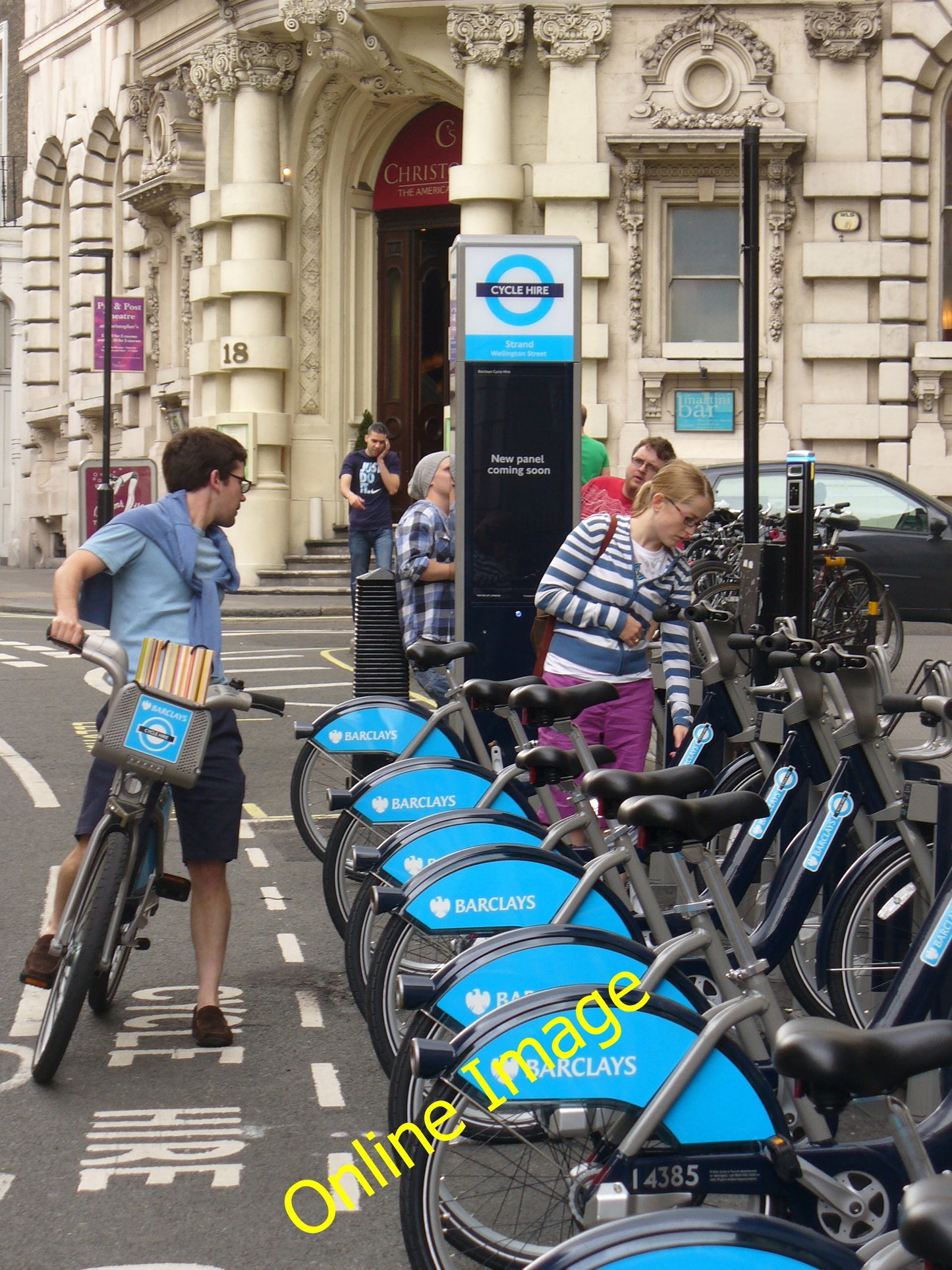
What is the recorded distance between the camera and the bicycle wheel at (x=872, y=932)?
4695 mm

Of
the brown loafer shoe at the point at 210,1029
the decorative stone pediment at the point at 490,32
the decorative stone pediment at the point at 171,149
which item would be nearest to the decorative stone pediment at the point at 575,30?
the decorative stone pediment at the point at 490,32

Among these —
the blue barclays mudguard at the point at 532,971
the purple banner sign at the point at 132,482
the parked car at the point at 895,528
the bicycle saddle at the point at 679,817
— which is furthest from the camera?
the purple banner sign at the point at 132,482

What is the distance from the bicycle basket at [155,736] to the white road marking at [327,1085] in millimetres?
903

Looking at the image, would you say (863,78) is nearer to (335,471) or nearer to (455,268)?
(335,471)

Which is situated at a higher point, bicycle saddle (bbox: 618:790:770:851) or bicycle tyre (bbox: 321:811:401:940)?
bicycle saddle (bbox: 618:790:770:851)

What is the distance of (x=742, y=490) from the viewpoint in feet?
53.7

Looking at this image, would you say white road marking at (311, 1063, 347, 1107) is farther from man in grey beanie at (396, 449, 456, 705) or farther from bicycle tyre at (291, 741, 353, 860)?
man in grey beanie at (396, 449, 456, 705)

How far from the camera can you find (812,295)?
2059 centimetres

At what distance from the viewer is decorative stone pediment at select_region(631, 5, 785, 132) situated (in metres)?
20.4

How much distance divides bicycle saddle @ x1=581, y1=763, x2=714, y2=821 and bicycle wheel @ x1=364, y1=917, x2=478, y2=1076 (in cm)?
89

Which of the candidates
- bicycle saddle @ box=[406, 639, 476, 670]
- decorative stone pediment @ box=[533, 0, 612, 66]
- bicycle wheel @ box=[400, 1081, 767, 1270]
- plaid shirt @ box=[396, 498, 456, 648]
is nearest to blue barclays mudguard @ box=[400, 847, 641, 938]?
bicycle wheel @ box=[400, 1081, 767, 1270]

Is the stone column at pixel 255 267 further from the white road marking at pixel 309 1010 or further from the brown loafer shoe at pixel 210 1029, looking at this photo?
the brown loafer shoe at pixel 210 1029

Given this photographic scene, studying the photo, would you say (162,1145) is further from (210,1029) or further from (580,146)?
(580,146)

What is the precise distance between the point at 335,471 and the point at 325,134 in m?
4.66
